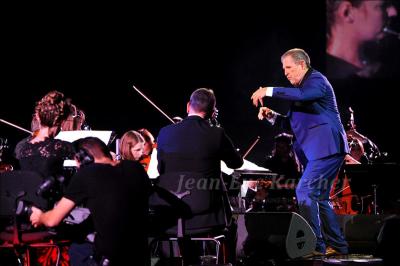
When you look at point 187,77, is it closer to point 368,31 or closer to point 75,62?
point 75,62

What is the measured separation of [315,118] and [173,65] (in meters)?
4.96

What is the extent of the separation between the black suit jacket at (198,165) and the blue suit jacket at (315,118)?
804 mm

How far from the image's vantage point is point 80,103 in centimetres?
959

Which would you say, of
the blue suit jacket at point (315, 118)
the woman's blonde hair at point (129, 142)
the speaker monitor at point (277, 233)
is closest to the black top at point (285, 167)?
the speaker monitor at point (277, 233)

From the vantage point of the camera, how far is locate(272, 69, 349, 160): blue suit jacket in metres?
5.22

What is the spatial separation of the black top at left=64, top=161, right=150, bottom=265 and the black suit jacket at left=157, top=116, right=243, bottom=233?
0.58 metres

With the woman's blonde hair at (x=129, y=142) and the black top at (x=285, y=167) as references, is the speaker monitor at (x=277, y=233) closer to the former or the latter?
the woman's blonde hair at (x=129, y=142)

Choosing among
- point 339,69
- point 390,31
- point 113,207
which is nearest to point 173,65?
point 339,69

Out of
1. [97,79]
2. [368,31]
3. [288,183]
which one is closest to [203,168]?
[288,183]

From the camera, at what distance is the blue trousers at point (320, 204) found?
5.16 metres

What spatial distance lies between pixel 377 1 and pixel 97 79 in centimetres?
460

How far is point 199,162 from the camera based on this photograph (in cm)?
471

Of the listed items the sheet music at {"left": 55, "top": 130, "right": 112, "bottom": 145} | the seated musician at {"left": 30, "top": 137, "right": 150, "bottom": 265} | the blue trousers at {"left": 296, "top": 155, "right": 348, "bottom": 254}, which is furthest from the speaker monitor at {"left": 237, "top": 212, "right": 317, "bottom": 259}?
the seated musician at {"left": 30, "top": 137, "right": 150, "bottom": 265}

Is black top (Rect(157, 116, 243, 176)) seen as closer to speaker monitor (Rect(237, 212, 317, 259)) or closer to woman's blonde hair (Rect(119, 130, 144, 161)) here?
woman's blonde hair (Rect(119, 130, 144, 161))
